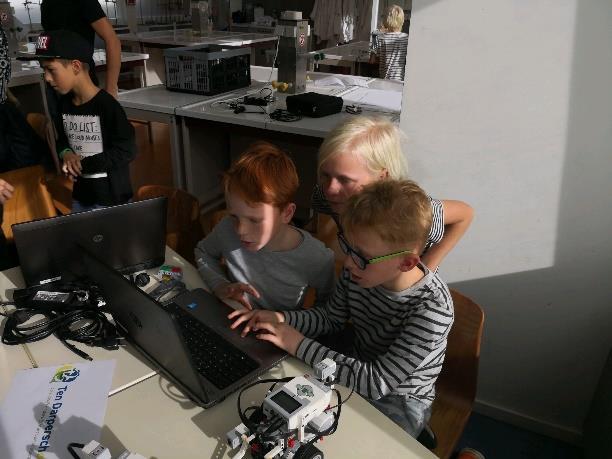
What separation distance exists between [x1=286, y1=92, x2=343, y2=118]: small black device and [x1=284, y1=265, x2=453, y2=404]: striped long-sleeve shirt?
1477 mm

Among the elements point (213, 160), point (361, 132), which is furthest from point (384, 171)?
point (213, 160)

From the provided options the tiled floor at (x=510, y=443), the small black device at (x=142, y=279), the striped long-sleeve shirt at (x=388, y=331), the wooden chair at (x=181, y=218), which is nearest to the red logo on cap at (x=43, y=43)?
the wooden chair at (x=181, y=218)

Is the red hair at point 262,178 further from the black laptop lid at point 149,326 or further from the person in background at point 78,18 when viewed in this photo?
the person in background at point 78,18

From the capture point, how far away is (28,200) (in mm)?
2254

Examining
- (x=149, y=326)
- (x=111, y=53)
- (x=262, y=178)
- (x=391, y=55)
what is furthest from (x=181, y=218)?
(x=391, y=55)

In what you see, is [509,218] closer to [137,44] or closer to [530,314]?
[530,314]

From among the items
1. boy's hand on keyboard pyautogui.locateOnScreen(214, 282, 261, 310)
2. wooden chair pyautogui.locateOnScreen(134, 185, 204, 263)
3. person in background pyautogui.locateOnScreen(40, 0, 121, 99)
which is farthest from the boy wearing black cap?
boy's hand on keyboard pyautogui.locateOnScreen(214, 282, 261, 310)

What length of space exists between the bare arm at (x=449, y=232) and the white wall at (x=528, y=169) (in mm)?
183

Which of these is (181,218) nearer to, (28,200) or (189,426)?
(28,200)

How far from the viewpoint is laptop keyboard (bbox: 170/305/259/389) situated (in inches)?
40.0

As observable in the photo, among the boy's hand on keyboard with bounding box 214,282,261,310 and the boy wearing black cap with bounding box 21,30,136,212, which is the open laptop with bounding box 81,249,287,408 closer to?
the boy's hand on keyboard with bounding box 214,282,261,310

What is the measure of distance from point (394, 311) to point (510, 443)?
1.05 metres

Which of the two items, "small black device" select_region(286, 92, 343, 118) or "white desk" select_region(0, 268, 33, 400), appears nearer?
"white desk" select_region(0, 268, 33, 400)

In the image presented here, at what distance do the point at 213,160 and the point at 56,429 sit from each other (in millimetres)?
2493
